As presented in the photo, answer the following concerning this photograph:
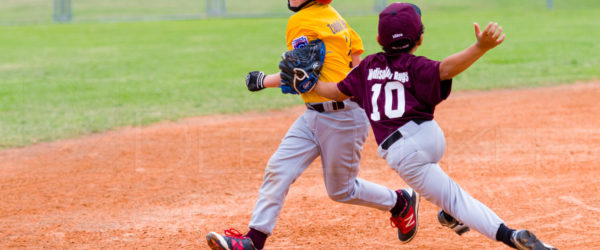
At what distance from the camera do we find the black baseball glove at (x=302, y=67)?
4.07 m

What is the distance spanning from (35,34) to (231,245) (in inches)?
736

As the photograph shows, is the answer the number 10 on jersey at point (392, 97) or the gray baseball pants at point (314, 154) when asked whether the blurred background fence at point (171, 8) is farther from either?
the number 10 on jersey at point (392, 97)

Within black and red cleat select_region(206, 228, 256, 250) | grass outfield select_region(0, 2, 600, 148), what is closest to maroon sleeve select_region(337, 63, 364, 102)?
black and red cleat select_region(206, 228, 256, 250)

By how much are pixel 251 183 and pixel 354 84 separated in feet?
9.47

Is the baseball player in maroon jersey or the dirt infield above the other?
the baseball player in maroon jersey

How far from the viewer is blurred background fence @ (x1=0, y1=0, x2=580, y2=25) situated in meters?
25.7

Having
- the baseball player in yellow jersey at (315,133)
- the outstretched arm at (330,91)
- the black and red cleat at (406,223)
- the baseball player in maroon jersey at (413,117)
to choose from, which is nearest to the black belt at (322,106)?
the baseball player in yellow jersey at (315,133)

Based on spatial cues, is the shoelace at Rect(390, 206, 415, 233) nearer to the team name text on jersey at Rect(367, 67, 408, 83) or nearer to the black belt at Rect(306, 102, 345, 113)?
the black belt at Rect(306, 102, 345, 113)

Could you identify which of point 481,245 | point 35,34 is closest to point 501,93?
point 481,245

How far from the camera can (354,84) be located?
394cm

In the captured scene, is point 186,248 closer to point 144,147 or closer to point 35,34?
point 144,147

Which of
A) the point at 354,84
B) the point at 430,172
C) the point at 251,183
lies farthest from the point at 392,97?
the point at 251,183

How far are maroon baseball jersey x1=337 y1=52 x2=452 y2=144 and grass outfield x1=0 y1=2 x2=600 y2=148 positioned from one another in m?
5.64

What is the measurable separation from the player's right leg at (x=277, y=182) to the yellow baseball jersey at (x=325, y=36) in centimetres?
29
